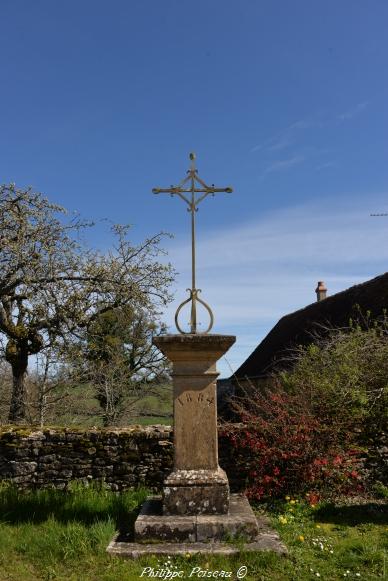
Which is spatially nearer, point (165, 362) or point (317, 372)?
point (317, 372)

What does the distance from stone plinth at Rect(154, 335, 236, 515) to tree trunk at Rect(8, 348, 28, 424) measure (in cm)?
717

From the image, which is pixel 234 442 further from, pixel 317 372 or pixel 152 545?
pixel 152 545

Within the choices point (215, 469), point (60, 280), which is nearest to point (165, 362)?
point (60, 280)

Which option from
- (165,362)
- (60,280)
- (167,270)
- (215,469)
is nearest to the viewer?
(215,469)

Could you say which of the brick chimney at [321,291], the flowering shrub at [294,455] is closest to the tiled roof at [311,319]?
the brick chimney at [321,291]

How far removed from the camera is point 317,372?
31.5ft

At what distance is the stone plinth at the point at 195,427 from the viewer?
209 inches

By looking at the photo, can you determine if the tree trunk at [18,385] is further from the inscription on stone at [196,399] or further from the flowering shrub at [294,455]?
the inscription on stone at [196,399]

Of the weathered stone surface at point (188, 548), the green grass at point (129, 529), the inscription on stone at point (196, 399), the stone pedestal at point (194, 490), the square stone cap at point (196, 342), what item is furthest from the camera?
the inscription on stone at point (196, 399)

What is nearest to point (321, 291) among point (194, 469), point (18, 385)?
point (18, 385)

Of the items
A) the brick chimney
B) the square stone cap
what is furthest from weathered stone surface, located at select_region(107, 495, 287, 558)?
the brick chimney

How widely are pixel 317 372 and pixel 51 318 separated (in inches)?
233

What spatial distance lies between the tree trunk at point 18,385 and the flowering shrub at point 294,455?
19.2 feet

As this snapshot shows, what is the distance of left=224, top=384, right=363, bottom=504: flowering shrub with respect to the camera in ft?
24.5
